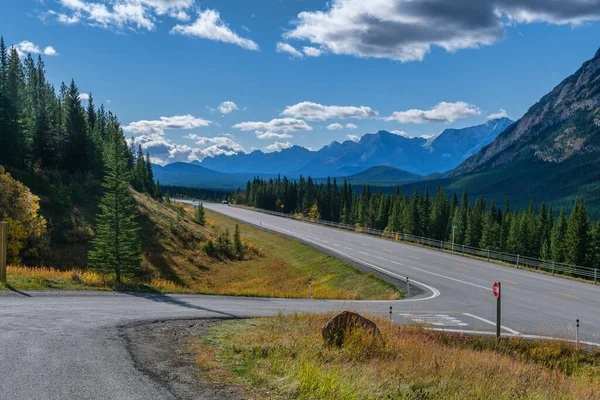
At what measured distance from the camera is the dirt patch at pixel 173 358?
6.24 meters

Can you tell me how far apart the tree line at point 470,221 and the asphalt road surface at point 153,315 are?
45.2 m

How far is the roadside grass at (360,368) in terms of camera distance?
6500 mm

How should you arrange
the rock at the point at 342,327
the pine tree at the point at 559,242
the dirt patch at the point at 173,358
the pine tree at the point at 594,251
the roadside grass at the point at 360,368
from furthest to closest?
the pine tree at the point at 559,242 → the pine tree at the point at 594,251 → the rock at the point at 342,327 → the roadside grass at the point at 360,368 → the dirt patch at the point at 173,358

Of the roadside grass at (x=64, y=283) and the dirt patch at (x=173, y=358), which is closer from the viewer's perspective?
the dirt patch at (x=173, y=358)

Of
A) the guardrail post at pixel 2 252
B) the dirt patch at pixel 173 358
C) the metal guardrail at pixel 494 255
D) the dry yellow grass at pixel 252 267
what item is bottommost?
the dry yellow grass at pixel 252 267

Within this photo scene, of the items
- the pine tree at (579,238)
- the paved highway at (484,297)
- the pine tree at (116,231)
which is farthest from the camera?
the pine tree at (579,238)

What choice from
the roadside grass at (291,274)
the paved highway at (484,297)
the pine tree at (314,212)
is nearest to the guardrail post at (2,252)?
the paved highway at (484,297)

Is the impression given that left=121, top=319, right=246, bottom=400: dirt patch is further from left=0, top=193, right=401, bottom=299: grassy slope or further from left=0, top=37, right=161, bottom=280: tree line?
left=0, top=37, right=161, bottom=280: tree line

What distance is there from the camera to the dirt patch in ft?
20.5

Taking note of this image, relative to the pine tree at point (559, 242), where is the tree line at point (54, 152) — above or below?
above

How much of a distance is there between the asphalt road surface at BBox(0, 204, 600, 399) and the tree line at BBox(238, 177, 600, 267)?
45.2 m

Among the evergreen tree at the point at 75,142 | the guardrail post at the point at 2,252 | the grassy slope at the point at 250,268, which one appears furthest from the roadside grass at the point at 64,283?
the evergreen tree at the point at 75,142

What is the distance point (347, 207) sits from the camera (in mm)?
127625

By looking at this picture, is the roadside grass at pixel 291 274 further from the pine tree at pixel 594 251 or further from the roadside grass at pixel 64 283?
the pine tree at pixel 594 251
